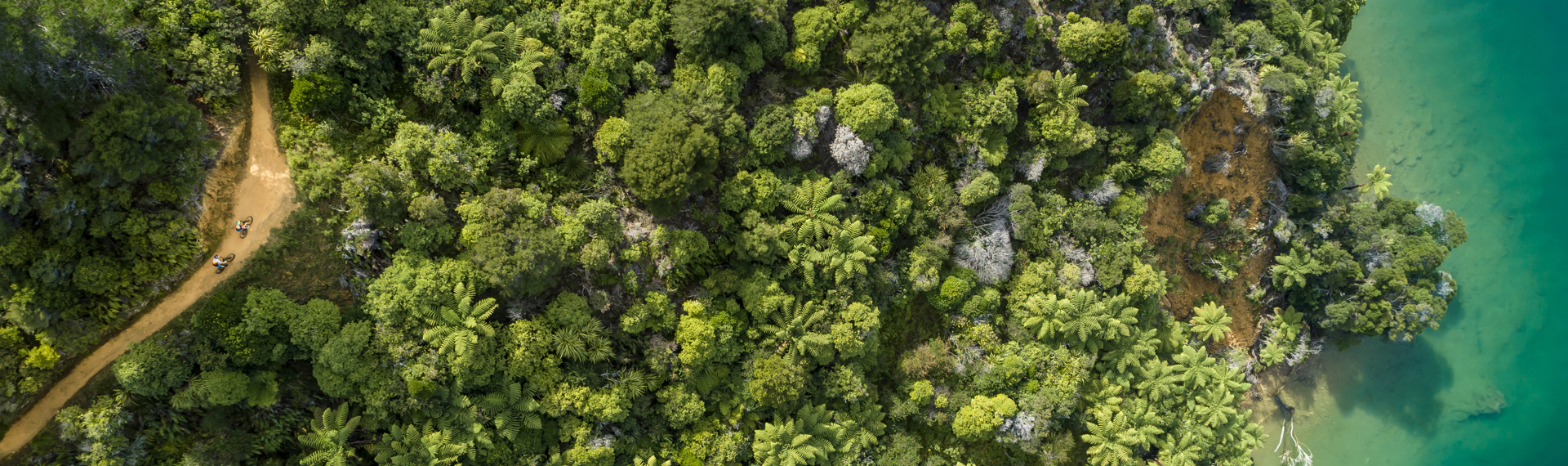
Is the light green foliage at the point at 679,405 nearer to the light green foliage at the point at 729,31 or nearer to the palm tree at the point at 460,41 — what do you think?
the light green foliage at the point at 729,31

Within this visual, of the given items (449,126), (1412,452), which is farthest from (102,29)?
(1412,452)

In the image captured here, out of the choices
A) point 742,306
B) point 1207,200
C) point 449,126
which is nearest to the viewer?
point 449,126

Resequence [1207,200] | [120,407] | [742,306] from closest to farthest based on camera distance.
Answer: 1. [120,407]
2. [742,306]
3. [1207,200]

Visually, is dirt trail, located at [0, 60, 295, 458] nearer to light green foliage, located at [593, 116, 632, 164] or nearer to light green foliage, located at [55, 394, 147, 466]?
light green foliage, located at [55, 394, 147, 466]

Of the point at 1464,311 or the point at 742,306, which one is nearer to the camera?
the point at 742,306

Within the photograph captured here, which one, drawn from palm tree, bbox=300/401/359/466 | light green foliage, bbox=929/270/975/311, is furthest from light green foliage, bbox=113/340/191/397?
light green foliage, bbox=929/270/975/311

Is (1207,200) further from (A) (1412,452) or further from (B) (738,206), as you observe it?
(B) (738,206)

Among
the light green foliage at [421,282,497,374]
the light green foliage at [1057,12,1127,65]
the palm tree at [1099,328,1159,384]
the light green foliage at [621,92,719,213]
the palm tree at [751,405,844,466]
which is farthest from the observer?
the palm tree at [1099,328,1159,384]
